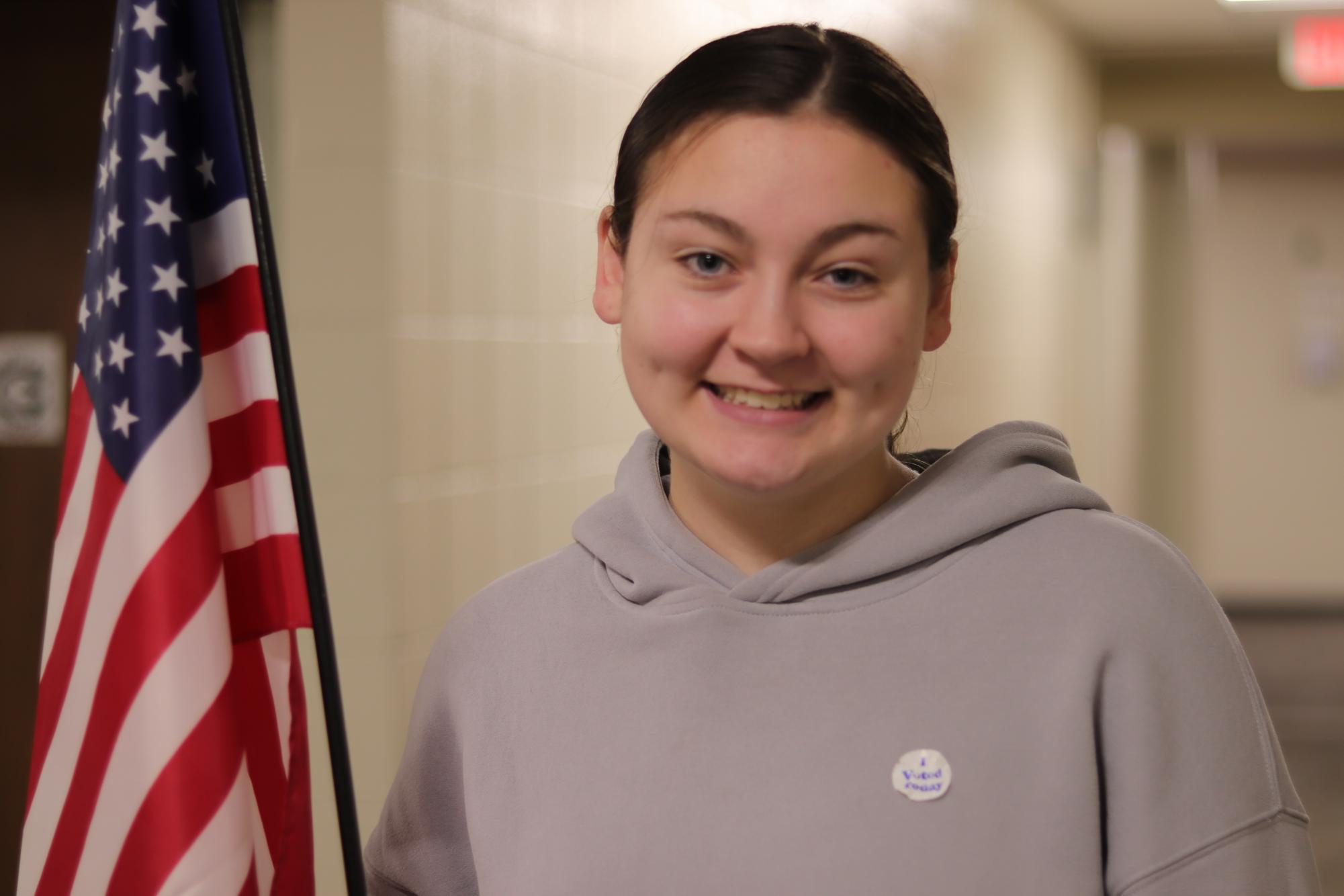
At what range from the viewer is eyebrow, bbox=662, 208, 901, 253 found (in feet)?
3.47

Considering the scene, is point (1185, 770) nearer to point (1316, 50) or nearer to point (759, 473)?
point (759, 473)

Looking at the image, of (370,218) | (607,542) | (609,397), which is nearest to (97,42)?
(370,218)

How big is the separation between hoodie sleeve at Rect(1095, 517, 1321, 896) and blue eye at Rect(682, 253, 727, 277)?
1.29ft

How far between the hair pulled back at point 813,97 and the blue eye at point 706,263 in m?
0.10

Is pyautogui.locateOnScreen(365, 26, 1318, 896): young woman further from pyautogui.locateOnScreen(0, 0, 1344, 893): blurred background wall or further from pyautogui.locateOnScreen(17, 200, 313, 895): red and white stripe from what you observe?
pyautogui.locateOnScreen(0, 0, 1344, 893): blurred background wall

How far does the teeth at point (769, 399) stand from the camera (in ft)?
3.57

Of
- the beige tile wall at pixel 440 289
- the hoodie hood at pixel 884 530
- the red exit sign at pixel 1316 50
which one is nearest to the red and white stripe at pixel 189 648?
the hoodie hood at pixel 884 530

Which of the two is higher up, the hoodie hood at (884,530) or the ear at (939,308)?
the ear at (939,308)

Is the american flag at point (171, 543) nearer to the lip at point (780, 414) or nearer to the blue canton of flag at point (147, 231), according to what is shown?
the blue canton of flag at point (147, 231)

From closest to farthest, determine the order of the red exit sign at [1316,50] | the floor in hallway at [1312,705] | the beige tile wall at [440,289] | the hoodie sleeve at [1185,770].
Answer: the hoodie sleeve at [1185,770]
the beige tile wall at [440,289]
the floor in hallway at [1312,705]
the red exit sign at [1316,50]

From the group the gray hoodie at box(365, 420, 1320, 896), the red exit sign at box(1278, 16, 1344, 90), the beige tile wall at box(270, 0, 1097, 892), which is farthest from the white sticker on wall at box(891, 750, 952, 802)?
the red exit sign at box(1278, 16, 1344, 90)

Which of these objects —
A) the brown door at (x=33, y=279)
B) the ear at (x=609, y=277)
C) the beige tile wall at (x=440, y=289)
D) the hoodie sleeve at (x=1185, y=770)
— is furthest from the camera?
the brown door at (x=33, y=279)

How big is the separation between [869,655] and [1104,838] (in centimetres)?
22

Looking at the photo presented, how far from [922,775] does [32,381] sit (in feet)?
6.96
